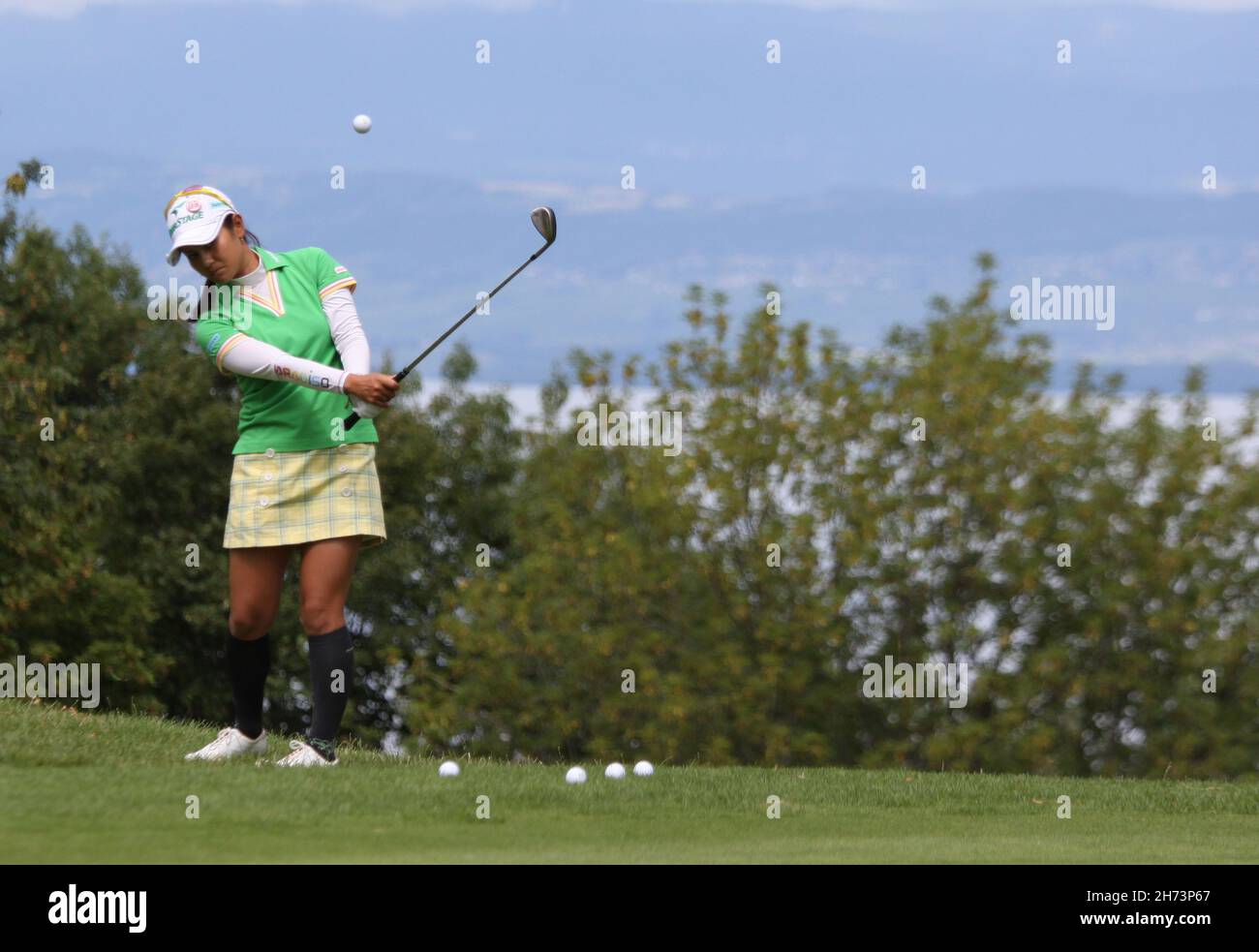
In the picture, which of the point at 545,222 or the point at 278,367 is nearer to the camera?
the point at 278,367

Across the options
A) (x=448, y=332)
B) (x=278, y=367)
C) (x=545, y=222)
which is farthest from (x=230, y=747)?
(x=545, y=222)

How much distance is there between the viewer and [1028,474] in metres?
32.6

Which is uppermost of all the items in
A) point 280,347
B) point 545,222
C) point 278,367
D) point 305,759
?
point 545,222

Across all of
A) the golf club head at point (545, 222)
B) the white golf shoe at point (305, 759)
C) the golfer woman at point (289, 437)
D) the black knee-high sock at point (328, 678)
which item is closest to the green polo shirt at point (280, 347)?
the golfer woman at point (289, 437)

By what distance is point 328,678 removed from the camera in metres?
8.90

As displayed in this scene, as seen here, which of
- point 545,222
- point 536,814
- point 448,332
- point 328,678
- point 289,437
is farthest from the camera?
point 545,222

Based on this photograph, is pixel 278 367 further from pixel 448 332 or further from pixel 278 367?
pixel 448 332

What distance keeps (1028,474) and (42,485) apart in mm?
17529

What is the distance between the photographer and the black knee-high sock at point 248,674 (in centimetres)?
929

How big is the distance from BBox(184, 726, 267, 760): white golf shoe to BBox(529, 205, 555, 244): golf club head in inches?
117

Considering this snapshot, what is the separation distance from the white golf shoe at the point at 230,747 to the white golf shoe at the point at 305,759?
0.38 m

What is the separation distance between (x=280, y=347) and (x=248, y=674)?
1.71 metres
